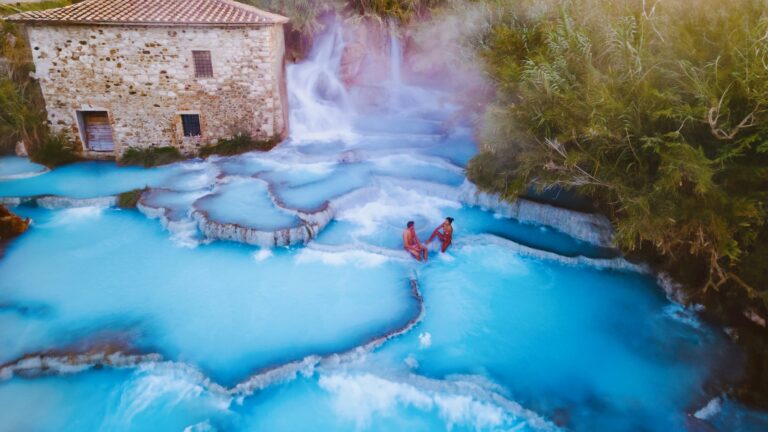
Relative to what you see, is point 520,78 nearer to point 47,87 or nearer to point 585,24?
point 585,24

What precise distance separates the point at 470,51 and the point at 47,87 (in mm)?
15068

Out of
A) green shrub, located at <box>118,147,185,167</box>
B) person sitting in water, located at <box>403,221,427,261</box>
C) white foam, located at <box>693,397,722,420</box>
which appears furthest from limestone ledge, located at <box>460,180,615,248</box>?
→ green shrub, located at <box>118,147,185,167</box>

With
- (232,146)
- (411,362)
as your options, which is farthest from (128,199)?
(411,362)

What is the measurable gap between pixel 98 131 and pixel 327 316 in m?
13.6

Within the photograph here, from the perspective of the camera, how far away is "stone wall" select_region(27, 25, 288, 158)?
52.5 ft

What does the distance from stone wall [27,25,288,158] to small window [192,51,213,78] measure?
0.17 metres

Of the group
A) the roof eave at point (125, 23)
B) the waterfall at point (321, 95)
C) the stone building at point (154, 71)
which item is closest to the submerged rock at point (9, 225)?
the stone building at point (154, 71)

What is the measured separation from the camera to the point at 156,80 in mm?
16734

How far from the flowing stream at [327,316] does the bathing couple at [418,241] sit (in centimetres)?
36

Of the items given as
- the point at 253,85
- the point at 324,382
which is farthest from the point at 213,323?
the point at 253,85

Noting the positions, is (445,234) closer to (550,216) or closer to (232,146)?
(550,216)

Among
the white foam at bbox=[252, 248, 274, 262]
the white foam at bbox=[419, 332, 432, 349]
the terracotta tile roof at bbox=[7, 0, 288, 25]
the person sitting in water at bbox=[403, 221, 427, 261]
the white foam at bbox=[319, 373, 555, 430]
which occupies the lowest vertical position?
the white foam at bbox=[319, 373, 555, 430]

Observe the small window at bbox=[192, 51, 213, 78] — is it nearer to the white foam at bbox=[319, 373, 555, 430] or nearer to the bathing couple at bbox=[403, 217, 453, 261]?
the bathing couple at bbox=[403, 217, 453, 261]

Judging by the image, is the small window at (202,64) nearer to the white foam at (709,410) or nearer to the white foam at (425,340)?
the white foam at (425,340)
